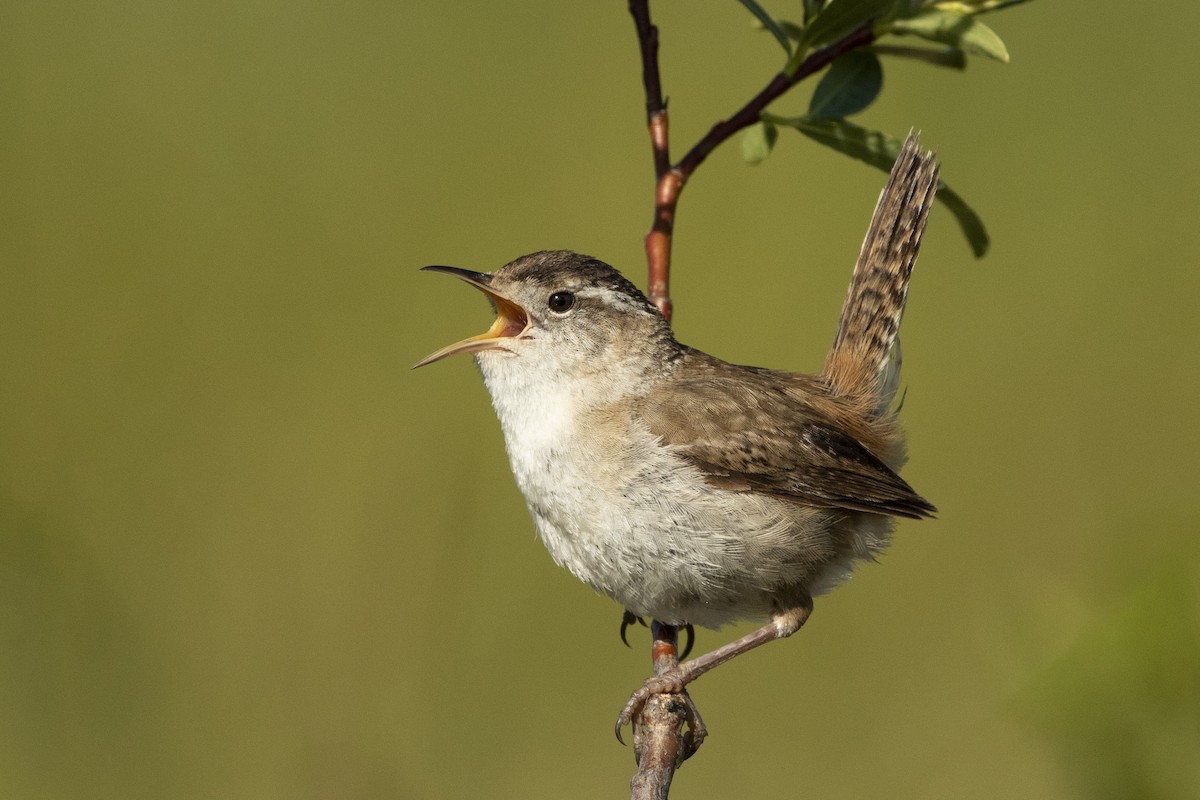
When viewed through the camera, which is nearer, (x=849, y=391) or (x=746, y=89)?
(x=849, y=391)

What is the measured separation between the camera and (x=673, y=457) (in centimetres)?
290

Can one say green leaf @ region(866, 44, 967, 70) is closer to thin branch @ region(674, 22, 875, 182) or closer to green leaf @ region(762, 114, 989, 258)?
thin branch @ region(674, 22, 875, 182)

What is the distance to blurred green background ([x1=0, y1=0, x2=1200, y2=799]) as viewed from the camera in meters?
4.10

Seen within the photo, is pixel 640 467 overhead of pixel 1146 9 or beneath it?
beneath

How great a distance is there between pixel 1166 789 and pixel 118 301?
4.80m

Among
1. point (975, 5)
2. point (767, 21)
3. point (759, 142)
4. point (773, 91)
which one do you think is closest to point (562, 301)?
point (759, 142)

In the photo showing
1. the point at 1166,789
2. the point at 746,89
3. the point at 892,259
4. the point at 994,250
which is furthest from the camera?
the point at 746,89

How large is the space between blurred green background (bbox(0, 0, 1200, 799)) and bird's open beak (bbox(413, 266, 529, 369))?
1290 mm

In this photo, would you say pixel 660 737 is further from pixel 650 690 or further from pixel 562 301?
pixel 562 301

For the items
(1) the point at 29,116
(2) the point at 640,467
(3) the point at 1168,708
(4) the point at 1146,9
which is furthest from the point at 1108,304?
(1) the point at 29,116

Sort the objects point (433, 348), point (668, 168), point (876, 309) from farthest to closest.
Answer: point (433, 348)
point (876, 309)
point (668, 168)

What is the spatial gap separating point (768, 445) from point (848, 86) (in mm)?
922

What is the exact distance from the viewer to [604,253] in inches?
211

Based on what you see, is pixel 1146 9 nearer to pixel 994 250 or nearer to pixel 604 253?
pixel 994 250
